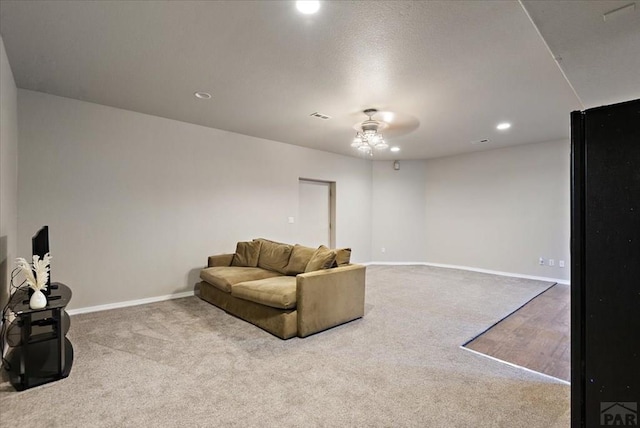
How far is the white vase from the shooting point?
225 centimetres

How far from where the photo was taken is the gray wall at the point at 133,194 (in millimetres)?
3611

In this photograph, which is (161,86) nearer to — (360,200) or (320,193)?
(320,193)

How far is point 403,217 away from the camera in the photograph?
7770 mm

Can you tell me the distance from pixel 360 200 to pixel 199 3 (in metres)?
5.99

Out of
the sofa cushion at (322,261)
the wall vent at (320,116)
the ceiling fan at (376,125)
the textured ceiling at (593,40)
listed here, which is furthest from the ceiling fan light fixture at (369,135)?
the textured ceiling at (593,40)

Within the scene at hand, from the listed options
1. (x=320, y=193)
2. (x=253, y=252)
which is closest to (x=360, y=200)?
(x=320, y=193)

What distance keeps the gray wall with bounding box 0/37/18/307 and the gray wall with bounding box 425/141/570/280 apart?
24.6ft

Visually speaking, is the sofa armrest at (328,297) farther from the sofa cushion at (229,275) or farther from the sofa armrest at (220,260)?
the sofa armrest at (220,260)

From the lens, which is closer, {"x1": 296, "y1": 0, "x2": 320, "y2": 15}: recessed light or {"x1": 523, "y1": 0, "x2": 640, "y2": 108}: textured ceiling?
{"x1": 523, "y1": 0, "x2": 640, "y2": 108}: textured ceiling

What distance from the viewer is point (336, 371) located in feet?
8.04

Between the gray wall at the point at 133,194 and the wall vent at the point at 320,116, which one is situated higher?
the wall vent at the point at 320,116

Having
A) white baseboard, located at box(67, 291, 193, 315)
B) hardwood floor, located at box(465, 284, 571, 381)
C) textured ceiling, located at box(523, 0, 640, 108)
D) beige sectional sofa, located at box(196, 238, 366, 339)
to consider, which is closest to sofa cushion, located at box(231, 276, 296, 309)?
beige sectional sofa, located at box(196, 238, 366, 339)

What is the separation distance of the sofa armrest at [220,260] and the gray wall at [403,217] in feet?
13.7

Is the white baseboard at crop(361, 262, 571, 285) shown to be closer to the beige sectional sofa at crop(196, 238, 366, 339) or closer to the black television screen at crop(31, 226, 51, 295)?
the beige sectional sofa at crop(196, 238, 366, 339)
